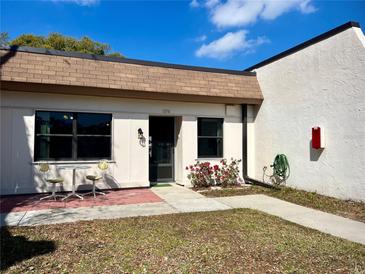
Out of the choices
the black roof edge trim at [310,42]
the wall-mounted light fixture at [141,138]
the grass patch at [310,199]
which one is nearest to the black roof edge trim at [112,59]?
the black roof edge trim at [310,42]

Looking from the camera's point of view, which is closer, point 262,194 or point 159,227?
point 159,227

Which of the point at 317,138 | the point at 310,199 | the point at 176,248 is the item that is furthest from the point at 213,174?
the point at 176,248

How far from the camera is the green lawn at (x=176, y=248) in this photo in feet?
12.1

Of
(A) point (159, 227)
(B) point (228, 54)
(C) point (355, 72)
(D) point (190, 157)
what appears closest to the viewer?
(A) point (159, 227)

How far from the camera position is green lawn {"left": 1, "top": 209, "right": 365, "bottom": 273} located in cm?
370

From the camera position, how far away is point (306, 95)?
28.5 feet

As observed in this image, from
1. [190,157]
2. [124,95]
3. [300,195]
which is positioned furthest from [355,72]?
[124,95]

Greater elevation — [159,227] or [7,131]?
[7,131]

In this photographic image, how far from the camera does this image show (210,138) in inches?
417

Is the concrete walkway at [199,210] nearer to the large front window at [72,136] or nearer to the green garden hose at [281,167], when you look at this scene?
the green garden hose at [281,167]

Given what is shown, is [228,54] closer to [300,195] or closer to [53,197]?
[300,195]

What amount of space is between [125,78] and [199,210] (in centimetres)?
462

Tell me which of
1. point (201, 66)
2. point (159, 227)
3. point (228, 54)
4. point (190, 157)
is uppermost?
point (228, 54)

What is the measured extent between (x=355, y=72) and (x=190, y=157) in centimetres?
553
